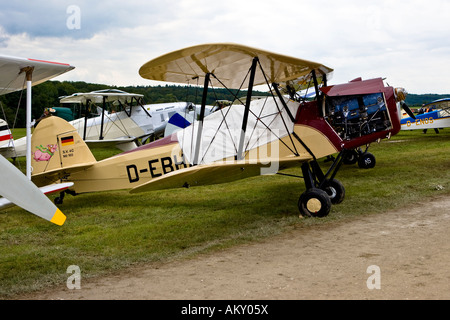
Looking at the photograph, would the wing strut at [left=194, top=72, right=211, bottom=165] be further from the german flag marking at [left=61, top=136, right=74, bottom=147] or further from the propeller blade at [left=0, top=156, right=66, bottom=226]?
the propeller blade at [left=0, top=156, right=66, bottom=226]

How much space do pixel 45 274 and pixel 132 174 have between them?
3.44 metres

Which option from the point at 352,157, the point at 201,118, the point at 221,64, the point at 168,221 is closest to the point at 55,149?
the point at 168,221

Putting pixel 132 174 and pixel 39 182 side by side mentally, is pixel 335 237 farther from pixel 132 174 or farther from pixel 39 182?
pixel 39 182

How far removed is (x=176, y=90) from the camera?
45.1 m

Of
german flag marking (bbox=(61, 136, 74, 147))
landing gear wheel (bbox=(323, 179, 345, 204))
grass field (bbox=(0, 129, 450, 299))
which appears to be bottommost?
grass field (bbox=(0, 129, 450, 299))

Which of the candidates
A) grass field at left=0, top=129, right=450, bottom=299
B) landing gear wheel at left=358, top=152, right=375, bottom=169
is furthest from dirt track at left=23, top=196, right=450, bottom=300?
landing gear wheel at left=358, top=152, right=375, bottom=169

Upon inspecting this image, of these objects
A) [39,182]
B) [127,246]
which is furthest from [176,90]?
[127,246]

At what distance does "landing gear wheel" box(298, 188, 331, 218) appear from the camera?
6.38 m

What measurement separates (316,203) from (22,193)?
174 inches

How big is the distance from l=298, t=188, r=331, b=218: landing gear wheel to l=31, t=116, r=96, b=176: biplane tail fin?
428 cm

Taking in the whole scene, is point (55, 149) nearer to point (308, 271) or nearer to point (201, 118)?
point (201, 118)

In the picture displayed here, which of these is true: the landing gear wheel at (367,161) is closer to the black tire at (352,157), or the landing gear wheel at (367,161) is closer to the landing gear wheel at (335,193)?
the black tire at (352,157)
